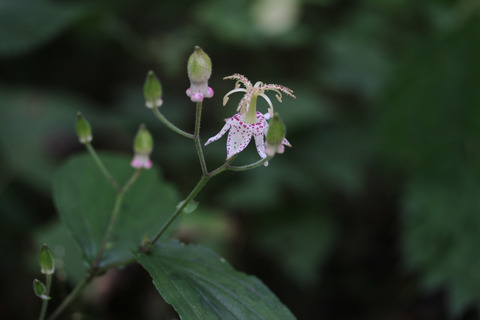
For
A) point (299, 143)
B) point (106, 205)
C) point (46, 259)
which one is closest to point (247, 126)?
point (46, 259)


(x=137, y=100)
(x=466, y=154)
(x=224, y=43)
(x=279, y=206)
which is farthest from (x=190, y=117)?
(x=466, y=154)

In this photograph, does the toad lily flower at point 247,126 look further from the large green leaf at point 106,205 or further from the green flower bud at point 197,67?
the large green leaf at point 106,205

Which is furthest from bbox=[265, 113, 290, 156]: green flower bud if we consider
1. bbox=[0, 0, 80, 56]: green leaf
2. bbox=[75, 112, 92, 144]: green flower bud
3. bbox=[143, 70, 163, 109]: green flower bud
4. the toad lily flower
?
bbox=[0, 0, 80, 56]: green leaf

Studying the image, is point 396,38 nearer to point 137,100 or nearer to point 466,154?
point 466,154

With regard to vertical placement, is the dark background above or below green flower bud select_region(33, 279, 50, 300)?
above

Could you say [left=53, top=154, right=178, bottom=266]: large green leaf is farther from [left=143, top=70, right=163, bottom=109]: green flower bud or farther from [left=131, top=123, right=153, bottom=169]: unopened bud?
[left=143, top=70, right=163, bottom=109]: green flower bud

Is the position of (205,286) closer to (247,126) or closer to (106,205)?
(247,126)
